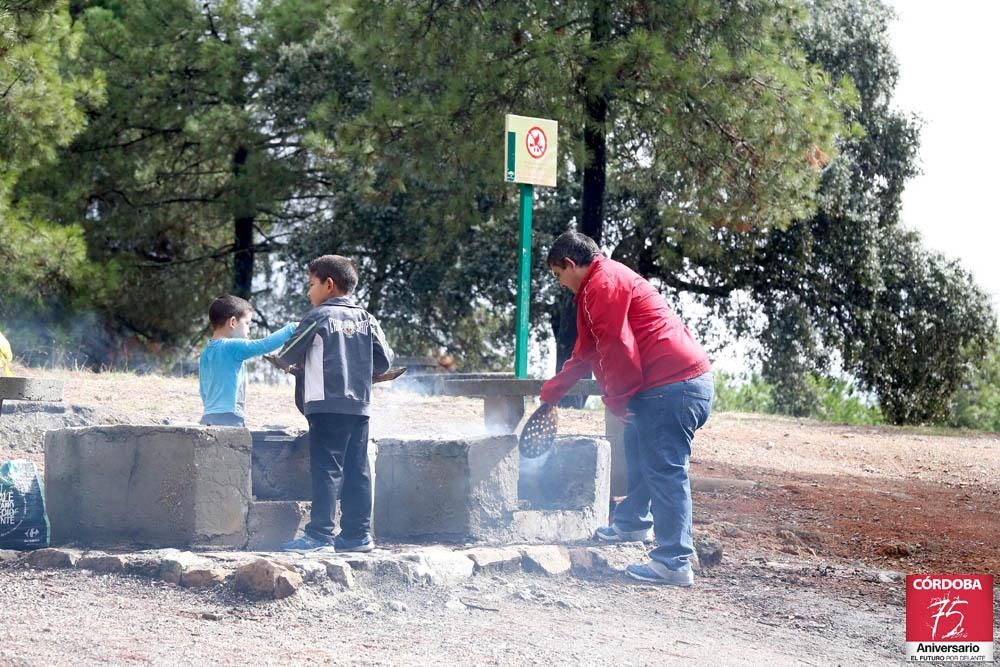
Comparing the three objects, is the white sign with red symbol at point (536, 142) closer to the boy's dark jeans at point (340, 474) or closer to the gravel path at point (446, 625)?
the boy's dark jeans at point (340, 474)

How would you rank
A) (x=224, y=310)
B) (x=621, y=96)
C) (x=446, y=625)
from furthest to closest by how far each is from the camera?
1. (x=621, y=96)
2. (x=224, y=310)
3. (x=446, y=625)

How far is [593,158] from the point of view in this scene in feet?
44.1

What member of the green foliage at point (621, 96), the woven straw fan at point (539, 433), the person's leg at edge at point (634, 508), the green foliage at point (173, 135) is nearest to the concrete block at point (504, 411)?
the woven straw fan at point (539, 433)

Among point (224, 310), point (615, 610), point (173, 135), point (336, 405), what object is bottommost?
point (615, 610)

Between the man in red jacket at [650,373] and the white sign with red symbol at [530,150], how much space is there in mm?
1718

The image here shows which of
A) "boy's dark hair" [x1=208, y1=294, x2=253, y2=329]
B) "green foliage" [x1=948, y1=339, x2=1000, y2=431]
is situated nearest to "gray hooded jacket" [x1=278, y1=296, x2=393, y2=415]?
"boy's dark hair" [x1=208, y1=294, x2=253, y2=329]

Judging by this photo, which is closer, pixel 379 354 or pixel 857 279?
pixel 379 354

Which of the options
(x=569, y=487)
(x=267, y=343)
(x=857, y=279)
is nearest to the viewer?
(x=267, y=343)

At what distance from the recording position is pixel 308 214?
1973 cm

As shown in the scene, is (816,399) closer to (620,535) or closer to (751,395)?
(751,395)

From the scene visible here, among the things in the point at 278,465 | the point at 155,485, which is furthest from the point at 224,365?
the point at 155,485

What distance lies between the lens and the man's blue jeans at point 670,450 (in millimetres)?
5340

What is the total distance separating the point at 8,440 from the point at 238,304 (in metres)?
2.99

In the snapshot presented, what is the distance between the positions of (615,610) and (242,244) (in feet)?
55.0
